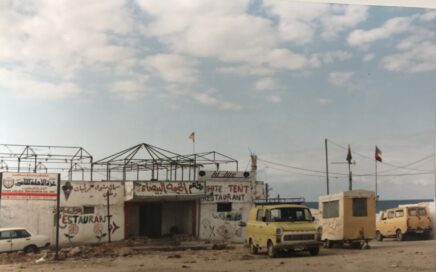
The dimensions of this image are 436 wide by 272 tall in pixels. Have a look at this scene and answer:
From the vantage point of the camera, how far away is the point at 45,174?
1041 centimetres

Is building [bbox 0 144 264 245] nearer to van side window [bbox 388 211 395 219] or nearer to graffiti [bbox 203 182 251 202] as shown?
graffiti [bbox 203 182 251 202]

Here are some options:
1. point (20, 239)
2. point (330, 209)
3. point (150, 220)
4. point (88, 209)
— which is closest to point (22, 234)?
point (20, 239)

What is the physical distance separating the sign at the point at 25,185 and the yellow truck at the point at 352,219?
6450 mm

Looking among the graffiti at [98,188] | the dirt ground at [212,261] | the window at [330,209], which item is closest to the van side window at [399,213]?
the window at [330,209]

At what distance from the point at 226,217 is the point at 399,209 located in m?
4.88

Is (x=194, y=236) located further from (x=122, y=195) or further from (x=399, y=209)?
(x=399, y=209)

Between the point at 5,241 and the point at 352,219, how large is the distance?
24.4ft

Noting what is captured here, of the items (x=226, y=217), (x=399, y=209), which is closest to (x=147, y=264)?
(x=226, y=217)

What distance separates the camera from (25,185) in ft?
33.7

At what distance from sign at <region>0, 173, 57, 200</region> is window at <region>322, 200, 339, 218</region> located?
6.44 m

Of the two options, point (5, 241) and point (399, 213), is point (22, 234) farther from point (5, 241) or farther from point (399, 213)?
point (399, 213)

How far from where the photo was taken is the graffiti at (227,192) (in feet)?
50.1

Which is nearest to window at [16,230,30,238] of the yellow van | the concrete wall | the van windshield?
the concrete wall

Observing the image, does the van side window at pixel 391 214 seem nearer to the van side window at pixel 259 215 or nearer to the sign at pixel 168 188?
the sign at pixel 168 188
